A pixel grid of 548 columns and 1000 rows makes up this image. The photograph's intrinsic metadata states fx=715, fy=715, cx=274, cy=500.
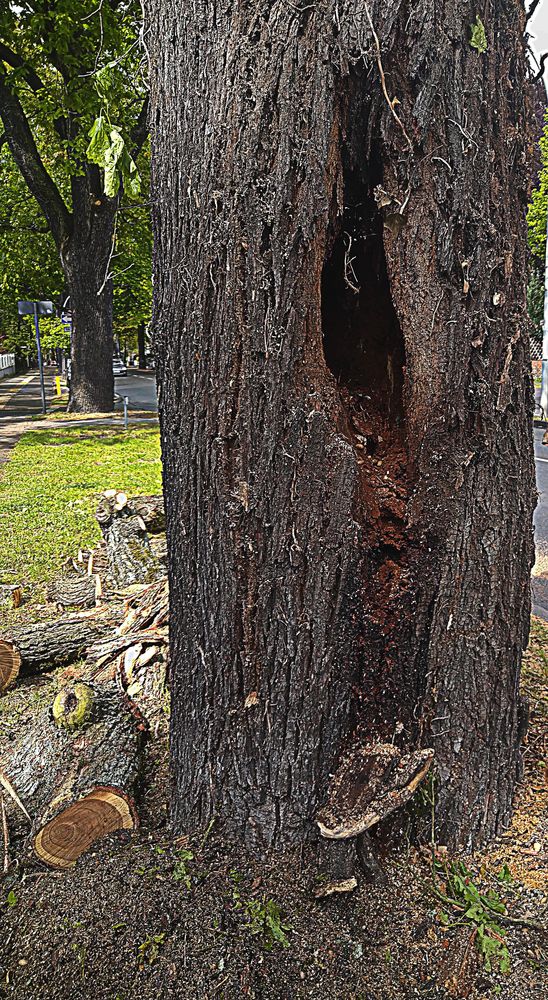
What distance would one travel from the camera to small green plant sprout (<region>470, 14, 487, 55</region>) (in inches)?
77.3

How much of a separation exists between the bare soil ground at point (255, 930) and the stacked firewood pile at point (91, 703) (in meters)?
0.27

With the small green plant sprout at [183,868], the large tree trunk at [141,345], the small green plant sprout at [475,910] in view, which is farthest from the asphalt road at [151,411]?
the large tree trunk at [141,345]

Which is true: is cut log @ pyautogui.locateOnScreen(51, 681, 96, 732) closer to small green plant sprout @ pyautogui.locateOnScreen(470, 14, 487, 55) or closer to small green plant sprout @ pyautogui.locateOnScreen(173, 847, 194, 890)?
small green plant sprout @ pyautogui.locateOnScreen(173, 847, 194, 890)

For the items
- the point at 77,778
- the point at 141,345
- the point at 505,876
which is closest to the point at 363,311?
the point at 505,876

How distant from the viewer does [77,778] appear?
3.04 m

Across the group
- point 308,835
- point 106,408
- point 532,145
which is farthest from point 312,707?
point 106,408

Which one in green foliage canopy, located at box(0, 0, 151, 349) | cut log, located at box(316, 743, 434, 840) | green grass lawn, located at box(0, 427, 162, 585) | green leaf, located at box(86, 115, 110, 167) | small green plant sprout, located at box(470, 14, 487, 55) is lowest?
green grass lawn, located at box(0, 427, 162, 585)

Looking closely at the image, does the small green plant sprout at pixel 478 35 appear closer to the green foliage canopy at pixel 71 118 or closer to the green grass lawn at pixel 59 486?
the green foliage canopy at pixel 71 118

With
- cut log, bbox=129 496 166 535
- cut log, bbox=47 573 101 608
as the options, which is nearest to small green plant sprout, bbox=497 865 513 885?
cut log, bbox=47 573 101 608

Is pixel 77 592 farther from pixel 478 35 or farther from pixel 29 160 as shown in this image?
pixel 29 160

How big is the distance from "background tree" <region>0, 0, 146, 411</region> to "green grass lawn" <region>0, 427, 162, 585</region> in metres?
2.54

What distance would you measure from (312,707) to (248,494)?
0.67m

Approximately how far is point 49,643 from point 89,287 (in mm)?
13865

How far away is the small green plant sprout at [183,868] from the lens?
7.11 ft
